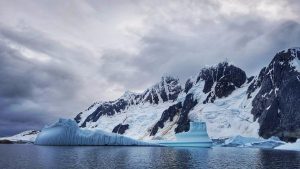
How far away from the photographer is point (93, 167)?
57.5 meters

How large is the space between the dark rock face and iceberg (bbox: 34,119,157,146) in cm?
7161

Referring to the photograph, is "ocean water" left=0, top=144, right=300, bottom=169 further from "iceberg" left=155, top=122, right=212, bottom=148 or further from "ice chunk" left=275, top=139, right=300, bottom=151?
"iceberg" left=155, top=122, right=212, bottom=148

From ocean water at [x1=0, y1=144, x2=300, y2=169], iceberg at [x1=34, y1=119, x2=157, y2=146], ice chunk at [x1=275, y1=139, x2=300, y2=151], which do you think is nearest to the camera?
ocean water at [x1=0, y1=144, x2=300, y2=169]

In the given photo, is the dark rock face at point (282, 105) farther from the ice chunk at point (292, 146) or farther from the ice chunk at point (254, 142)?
the ice chunk at point (292, 146)

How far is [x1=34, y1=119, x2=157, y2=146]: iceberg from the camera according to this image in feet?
401

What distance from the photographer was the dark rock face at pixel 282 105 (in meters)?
160

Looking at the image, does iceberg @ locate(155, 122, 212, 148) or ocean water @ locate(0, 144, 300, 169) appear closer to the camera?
ocean water @ locate(0, 144, 300, 169)

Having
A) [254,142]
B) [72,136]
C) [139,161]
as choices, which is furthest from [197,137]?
[139,161]

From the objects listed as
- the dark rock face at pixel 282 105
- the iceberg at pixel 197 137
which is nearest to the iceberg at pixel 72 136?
the iceberg at pixel 197 137

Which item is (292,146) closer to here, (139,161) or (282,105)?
(282,105)

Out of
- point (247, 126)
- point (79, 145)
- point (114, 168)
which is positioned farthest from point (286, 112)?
point (114, 168)

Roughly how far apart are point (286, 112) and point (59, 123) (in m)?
104

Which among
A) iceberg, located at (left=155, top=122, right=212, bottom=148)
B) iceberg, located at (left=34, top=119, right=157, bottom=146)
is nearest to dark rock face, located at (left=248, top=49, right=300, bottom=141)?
iceberg, located at (left=155, top=122, right=212, bottom=148)

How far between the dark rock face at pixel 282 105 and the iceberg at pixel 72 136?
235 ft
